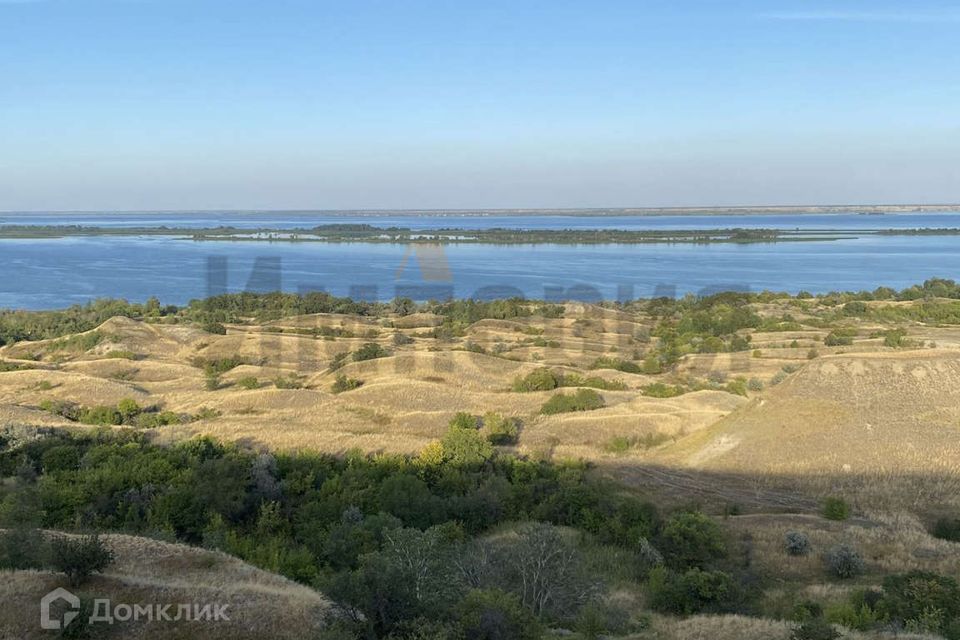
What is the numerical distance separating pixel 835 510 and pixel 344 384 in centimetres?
1869

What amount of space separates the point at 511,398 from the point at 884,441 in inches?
509

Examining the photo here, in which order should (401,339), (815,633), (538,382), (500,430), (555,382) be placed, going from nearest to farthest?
1. (815,633)
2. (500,430)
3. (538,382)
4. (555,382)
5. (401,339)

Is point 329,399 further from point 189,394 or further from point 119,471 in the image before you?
point 119,471

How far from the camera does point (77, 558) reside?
939 cm

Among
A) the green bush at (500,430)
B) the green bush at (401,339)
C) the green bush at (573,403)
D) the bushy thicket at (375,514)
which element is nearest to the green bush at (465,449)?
the bushy thicket at (375,514)

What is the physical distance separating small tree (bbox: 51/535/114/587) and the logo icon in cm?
37

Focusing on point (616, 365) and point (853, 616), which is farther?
point (616, 365)

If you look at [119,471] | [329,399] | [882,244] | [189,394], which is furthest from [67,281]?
[882,244]

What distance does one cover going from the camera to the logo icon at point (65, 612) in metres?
8.27

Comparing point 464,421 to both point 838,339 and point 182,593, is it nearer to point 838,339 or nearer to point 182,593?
point 182,593

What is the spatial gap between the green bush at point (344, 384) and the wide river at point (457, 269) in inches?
1312

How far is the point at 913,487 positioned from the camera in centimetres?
1800

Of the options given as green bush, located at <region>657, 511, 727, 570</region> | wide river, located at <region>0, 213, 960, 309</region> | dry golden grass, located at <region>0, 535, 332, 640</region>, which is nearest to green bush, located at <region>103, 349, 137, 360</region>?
dry golden grass, located at <region>0, 535, 332, 640</region>

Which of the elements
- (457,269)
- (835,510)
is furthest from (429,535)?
(457,269)
